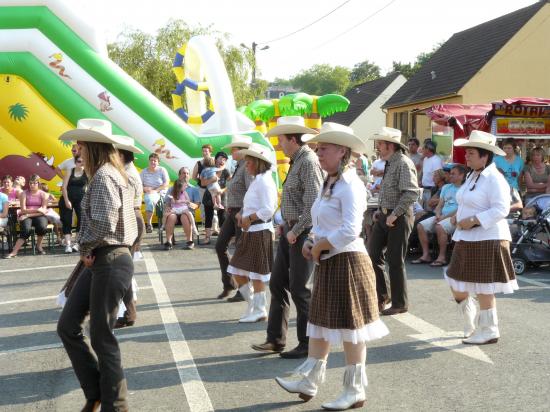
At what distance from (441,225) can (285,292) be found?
18.3 feet

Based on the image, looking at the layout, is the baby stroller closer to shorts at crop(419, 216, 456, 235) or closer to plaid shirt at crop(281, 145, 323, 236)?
shorts at crop(419, 216, 456, 235)

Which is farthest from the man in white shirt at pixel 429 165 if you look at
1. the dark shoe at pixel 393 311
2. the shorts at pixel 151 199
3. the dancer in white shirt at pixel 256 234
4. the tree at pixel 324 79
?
the tree at pixel 324 79

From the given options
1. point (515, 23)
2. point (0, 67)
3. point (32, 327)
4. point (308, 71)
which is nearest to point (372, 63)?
point (308, 71)

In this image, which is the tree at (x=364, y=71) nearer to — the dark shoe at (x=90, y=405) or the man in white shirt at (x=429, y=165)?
the man in white shirt at (x=429, y=165)

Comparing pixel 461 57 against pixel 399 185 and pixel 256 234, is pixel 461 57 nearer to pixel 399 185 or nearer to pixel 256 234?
pixel 399 185

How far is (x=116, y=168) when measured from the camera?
4.34 m

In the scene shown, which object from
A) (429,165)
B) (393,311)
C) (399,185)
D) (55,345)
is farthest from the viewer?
(429,165)

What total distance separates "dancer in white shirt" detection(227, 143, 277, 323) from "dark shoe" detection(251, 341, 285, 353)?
3.70 feet

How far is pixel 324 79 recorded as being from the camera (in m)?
126

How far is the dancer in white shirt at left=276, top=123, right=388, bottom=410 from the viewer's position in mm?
4496

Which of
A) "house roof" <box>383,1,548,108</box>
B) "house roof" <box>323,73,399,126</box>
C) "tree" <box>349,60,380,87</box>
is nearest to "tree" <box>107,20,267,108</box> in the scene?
"house roof" <box>383,1,548,108</box>

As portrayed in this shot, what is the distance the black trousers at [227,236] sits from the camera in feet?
25.8

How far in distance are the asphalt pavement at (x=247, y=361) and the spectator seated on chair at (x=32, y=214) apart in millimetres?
3604

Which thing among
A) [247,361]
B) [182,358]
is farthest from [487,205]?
[182,358]
